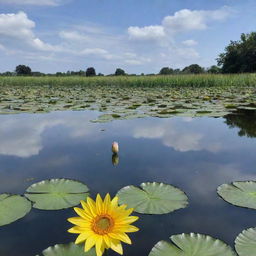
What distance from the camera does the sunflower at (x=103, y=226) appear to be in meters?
0.95

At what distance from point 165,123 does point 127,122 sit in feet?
1.96

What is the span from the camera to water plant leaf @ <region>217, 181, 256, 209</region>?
176cm

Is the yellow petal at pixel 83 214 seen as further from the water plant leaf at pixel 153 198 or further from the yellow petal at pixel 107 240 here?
the water plant leaf at pixel 153 198

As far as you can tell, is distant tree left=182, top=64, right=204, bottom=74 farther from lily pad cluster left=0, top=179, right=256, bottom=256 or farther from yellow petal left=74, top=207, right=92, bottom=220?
yellow petal left=74, top=207, right=92, bottom=220

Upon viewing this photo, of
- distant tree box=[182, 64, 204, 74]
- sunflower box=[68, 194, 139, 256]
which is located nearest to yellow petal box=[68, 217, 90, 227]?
sunflower box=[68, 194, 139, 256]

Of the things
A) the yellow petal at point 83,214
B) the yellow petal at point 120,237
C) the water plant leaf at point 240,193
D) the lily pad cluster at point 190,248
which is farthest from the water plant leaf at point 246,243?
the yellow petal at point 83,214

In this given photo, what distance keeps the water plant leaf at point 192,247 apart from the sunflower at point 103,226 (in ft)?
1.09

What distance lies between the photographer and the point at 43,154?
2820 mm

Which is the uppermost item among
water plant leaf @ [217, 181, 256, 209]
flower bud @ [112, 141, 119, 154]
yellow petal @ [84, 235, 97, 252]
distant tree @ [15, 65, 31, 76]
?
distant tree @ [15, 65, 31, 76]

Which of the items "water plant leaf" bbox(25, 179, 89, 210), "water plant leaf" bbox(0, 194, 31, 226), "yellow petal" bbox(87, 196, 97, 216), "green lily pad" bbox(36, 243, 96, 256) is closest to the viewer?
"yellow petal" bbox(87, 196, 97, 216)

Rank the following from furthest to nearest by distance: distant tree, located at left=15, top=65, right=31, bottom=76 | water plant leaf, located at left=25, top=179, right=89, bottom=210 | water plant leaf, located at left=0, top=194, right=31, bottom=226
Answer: distant tree, located at left=15, top=65, right=31, bottom=76, water plant leaf, located at left=25, top=179, right=89, bottom=210, water plant leaf, located at left=0, top=194, right=31, bottom=226

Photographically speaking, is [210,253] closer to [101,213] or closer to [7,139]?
[101,213]

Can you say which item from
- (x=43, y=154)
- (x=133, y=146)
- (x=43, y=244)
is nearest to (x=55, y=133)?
(x=43, y=154)

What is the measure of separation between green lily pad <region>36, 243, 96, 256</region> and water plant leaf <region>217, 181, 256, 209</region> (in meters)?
0.99
